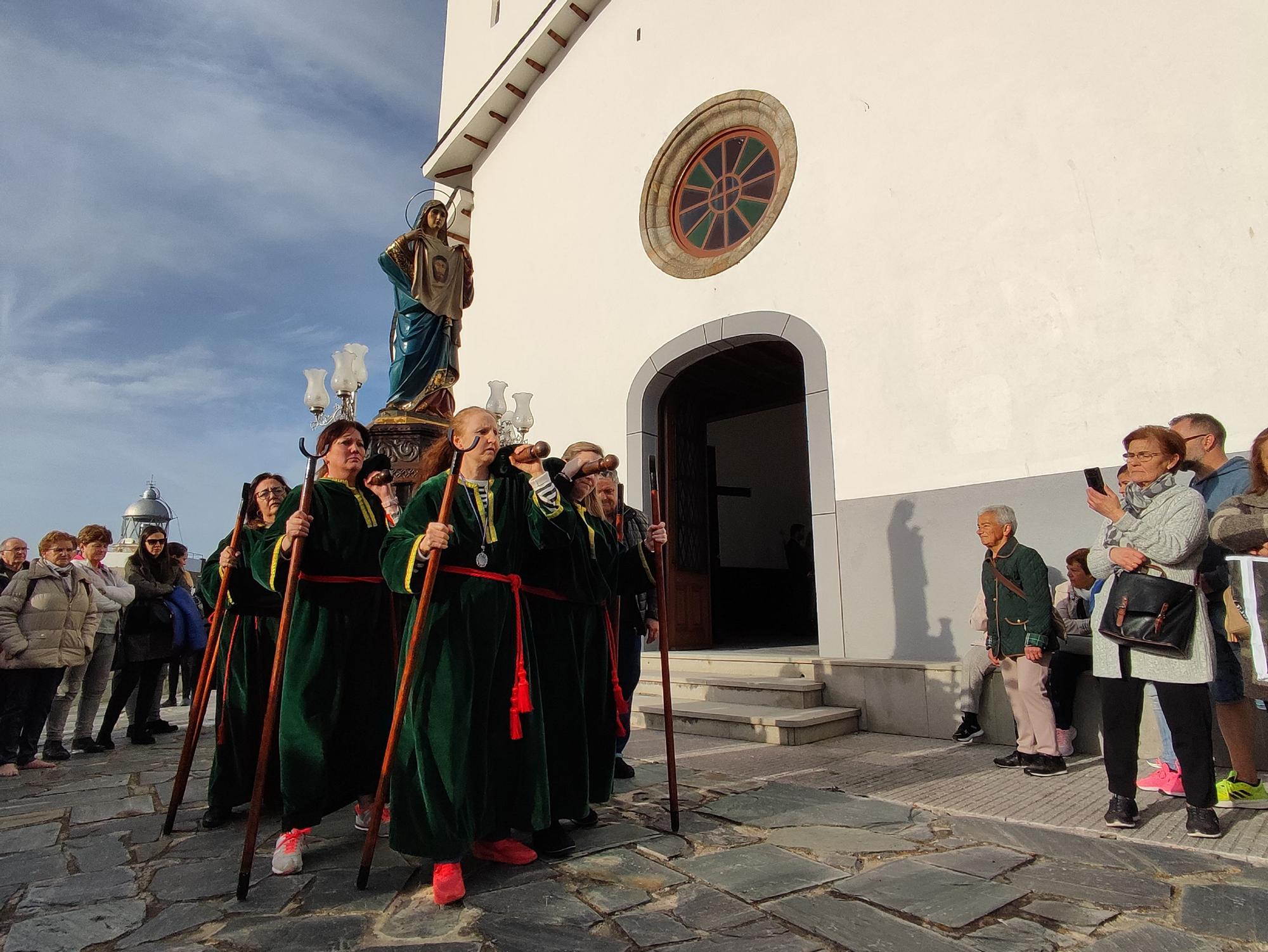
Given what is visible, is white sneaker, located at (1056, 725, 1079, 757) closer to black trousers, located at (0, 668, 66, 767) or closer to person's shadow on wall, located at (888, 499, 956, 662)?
person's shadow on wall, located at (888, 499, 956, 662)

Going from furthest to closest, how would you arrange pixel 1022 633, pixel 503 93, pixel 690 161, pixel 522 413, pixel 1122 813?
pixel 503 93 → pixel 690 161 → pixel 522 413 → pixel 1022 633 → pixel 1122 813

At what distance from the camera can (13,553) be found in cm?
569

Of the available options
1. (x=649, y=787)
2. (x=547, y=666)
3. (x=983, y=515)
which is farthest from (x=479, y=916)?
(x=983, y=515)

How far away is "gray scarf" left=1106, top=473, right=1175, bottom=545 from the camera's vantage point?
3090 millimetres

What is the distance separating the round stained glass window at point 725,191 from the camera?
7.33 metres

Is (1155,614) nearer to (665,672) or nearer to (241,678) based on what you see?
(665,672)

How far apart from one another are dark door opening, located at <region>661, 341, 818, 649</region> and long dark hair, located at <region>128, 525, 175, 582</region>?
170 inches

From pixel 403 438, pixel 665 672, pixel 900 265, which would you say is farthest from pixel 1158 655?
pixel 403 438

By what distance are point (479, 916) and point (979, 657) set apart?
3837 millimetres

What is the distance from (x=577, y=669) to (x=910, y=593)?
11.4 feet

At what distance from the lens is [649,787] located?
3.89 metres

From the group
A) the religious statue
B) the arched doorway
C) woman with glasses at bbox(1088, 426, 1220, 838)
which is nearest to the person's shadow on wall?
the arched doorway

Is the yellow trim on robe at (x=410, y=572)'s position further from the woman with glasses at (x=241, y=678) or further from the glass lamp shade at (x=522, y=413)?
the glass lamp shade at (x=522, y=413)

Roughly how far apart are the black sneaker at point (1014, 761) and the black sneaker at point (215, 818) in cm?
394
